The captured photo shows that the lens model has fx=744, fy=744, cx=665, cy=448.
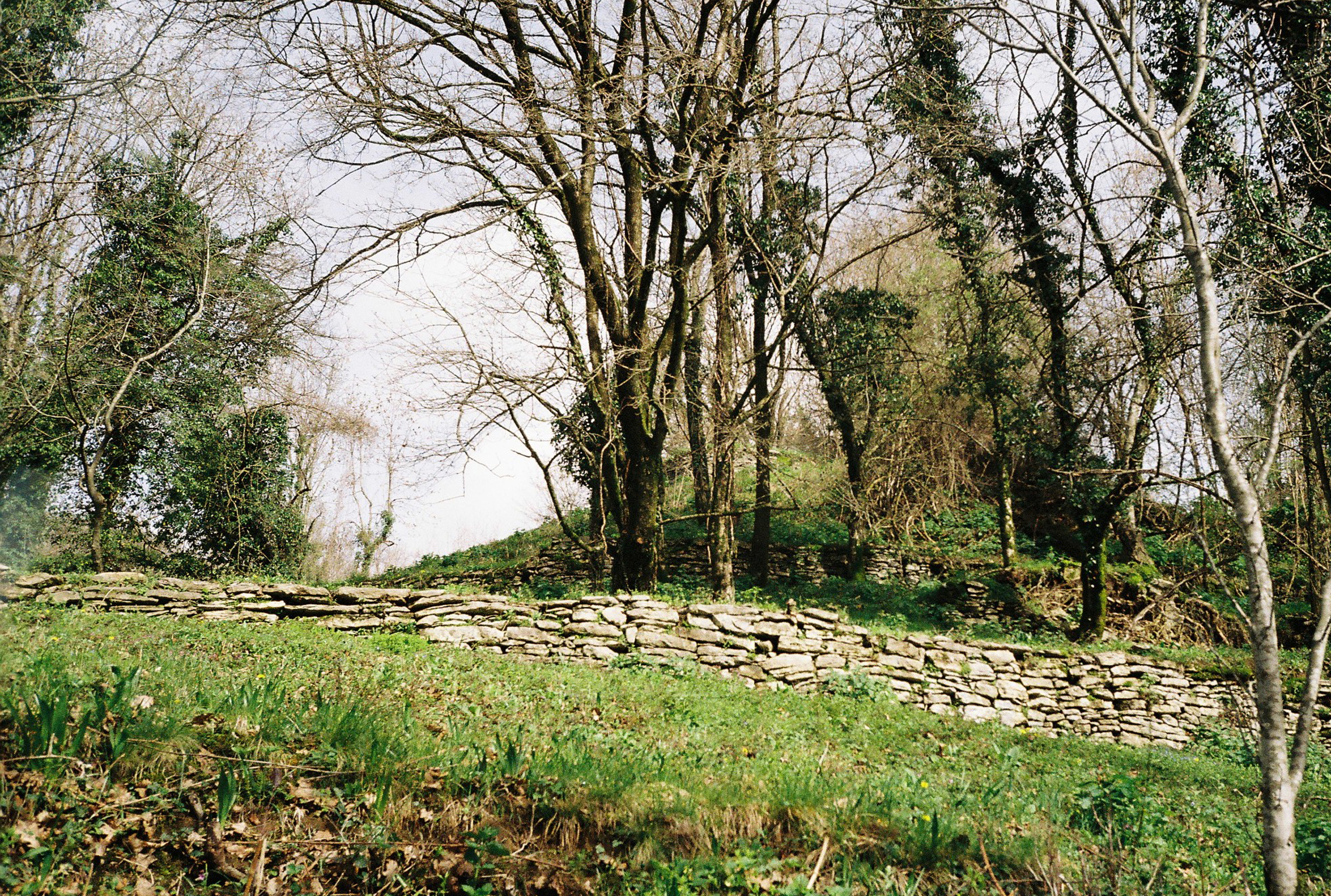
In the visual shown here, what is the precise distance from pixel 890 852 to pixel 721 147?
26.7 feet

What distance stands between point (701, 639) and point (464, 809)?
597 centimetres

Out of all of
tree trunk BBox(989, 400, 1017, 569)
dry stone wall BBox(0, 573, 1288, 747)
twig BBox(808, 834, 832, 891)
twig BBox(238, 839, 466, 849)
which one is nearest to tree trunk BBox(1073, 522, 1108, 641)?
tree trunk BBox(989, 400, 1017, 569)

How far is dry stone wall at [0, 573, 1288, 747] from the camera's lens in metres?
8.64

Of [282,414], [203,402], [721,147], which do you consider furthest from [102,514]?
[721,147]

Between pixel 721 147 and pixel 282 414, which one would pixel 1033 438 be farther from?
pixel 282 414

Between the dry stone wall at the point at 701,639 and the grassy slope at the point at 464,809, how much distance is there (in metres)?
3.22

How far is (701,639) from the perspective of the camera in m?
8.98

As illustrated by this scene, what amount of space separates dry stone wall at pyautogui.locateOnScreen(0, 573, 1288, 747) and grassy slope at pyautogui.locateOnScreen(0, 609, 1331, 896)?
3224 millimetres

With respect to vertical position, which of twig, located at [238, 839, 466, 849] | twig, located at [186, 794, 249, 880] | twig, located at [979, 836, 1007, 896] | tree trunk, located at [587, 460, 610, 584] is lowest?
twig, located at [979, 836, 1007, 896]

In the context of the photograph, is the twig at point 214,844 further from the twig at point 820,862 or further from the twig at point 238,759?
the twig at point 820,862

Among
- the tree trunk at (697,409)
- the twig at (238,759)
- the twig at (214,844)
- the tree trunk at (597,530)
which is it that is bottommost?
the twig at (214,844)

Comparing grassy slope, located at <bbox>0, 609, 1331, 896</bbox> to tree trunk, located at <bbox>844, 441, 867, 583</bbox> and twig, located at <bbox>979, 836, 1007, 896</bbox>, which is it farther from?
tree trunk, located at <bbox>844, 441, 867, 583</bbox>

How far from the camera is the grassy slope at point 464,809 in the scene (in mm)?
2705

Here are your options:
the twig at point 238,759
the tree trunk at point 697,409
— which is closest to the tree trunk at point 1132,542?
the tree trunk at point 697,409
